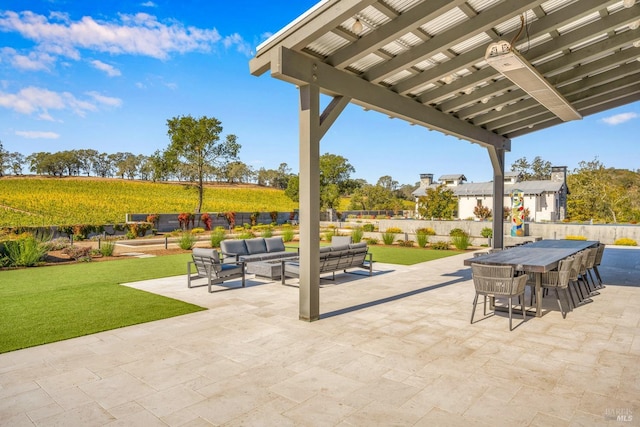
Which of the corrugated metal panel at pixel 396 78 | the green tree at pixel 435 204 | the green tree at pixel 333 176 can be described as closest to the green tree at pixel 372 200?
the green tree at pixel 333 176

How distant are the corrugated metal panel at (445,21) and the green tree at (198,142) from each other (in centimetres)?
2523

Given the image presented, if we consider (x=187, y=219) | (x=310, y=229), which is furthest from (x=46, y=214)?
(x=310, y=229)

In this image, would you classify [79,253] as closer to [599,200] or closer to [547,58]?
[547,58]

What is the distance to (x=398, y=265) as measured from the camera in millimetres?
10758

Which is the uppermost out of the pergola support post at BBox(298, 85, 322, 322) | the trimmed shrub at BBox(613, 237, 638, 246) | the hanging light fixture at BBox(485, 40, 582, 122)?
the hanging light fixture at BBox(485, 40, 582, 122)

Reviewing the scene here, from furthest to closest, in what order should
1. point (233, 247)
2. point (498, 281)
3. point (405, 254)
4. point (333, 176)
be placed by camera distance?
1. point (333, 176)
2. point (405, 254)
3. point (233, 247)
4. point (498, 281)

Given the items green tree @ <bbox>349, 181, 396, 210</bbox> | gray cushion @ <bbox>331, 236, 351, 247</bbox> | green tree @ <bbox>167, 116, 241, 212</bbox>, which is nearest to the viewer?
gray cushion @ <bbox>331, 236, 351, 247</bbox>

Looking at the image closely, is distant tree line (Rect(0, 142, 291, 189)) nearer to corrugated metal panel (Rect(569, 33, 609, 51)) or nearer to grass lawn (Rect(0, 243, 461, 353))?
grass lawn (Rect(0, 243, 461, 353))

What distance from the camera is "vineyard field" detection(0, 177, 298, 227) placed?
1268 inches

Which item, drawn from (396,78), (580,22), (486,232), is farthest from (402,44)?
(486,232)

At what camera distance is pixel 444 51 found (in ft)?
18.3

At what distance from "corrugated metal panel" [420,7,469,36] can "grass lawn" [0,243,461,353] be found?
531cm

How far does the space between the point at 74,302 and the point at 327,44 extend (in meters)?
5.78

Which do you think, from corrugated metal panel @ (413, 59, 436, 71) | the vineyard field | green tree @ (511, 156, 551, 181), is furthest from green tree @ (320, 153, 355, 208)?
corrugated metal panel @ (413, 59, 436, 71)
